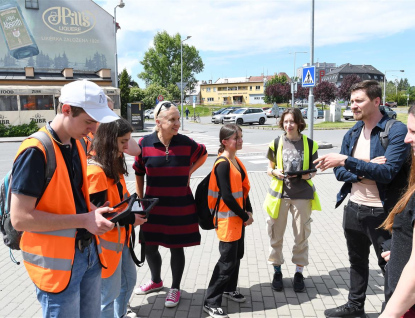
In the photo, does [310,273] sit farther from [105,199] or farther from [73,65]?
[73,65]

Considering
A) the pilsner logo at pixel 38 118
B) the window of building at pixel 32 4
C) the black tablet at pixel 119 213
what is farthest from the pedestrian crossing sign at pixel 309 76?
the window of building at pixel 32 4

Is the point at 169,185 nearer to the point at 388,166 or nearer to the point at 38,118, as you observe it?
the point at 388,166

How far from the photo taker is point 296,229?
4.06m

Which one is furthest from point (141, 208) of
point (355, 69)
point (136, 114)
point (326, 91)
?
point (355, 69)

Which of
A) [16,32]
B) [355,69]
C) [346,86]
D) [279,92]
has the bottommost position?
[279,92]

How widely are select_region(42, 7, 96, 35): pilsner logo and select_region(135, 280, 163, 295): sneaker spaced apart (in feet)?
115

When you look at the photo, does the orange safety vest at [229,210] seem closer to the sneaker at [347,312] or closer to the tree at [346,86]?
the sneaker at [347,312]

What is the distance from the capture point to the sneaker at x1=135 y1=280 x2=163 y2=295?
3.89m

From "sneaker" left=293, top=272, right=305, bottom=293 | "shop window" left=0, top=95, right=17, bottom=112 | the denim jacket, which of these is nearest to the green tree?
"shop window" left=0, top=95, right=17, bottom=112

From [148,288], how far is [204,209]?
112 cm

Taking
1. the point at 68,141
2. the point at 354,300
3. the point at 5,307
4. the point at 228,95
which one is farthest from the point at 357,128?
the point at 228,95

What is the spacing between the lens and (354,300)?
135 inches

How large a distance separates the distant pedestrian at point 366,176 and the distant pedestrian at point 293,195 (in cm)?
52

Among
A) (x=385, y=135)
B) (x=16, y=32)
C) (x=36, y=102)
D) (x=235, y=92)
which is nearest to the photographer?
(x=385, y=135)
